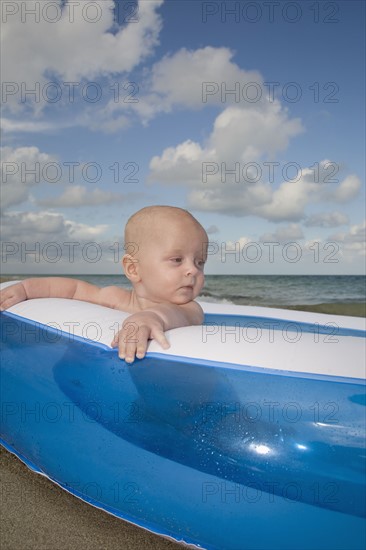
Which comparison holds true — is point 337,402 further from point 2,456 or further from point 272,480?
point 2,456

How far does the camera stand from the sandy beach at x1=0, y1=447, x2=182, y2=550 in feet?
5.86

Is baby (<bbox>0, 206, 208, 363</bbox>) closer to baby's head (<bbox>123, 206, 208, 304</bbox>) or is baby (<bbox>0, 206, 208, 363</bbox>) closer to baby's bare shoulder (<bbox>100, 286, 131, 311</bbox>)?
baby's head (<bbox>123, 206, 208, 304</bbox>)

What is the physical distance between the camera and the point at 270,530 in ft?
4.93

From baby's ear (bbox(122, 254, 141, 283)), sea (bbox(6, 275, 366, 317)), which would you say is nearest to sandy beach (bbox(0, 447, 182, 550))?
baby's ear (bbox(122, 254, 141, 283))

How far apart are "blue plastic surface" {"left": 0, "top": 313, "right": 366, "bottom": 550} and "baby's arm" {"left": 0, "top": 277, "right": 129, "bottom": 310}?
0.70 metres

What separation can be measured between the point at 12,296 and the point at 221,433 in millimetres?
1382

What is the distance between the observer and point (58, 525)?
1.90 m

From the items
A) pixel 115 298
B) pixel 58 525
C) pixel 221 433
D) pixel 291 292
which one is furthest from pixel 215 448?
pixel 291 292

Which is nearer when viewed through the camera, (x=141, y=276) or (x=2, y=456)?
(x=141, y=276)

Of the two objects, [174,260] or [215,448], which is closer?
[215,448]

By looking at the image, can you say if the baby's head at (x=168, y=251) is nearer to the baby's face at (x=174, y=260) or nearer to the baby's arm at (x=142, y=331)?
the baby's face at (x=174, y=260)

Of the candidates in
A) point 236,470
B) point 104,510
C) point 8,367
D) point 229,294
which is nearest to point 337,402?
point 236,470

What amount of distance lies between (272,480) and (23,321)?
127cm

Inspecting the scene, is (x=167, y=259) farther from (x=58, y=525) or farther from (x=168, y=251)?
(x=58, y=525)
